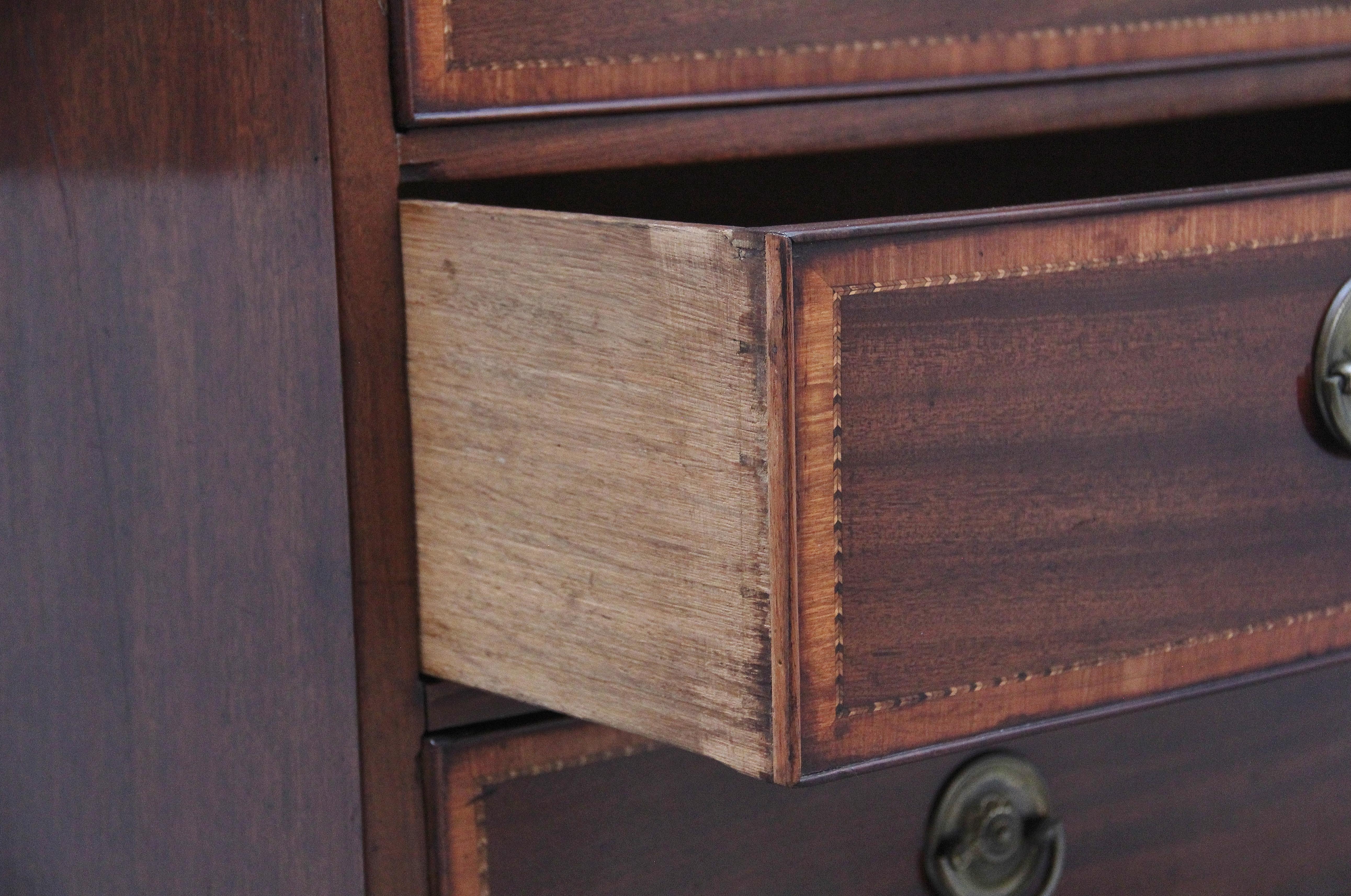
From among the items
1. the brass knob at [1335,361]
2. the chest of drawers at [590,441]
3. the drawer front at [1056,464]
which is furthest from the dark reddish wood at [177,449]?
the brass knob at [1335,361]

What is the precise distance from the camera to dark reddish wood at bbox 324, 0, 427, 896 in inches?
20.8

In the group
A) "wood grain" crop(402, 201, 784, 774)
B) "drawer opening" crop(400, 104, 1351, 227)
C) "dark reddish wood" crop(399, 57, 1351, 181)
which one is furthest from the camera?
"drawer opening" crop(400, 104, 1351, 227)

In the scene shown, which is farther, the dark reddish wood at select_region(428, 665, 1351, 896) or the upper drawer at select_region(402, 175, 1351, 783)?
the dark reddish wood at select_region(428, 665, 1351, 896)

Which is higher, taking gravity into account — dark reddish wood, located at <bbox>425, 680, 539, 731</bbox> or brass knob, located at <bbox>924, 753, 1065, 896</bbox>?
dark reddish wood, located at <bbox>425, 680, 539, 731</bbox>

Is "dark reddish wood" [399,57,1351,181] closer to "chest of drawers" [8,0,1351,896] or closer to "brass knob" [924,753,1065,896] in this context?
"chest of drawers" [8,0,1351,896]

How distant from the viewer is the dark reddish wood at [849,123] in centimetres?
55

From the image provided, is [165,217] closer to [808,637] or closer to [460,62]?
[460,62]

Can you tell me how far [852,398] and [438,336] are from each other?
0.16m

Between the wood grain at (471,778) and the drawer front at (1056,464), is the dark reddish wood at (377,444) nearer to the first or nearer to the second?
the wood grain at (471,778)

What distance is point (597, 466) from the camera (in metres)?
0.48

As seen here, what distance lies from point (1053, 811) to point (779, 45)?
1.17ft

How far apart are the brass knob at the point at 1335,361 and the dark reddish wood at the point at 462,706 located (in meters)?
0.30

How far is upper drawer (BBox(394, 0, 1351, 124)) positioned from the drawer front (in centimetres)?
14

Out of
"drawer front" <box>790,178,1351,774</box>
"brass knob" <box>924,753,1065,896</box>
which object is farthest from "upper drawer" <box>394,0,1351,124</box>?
"brass knob" <box>924,753,1065,896</box>
